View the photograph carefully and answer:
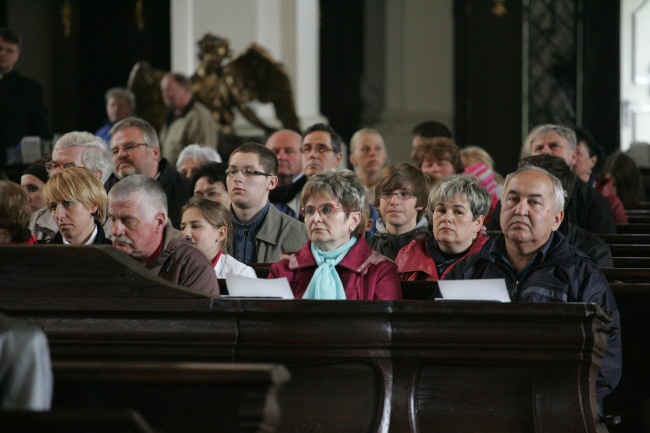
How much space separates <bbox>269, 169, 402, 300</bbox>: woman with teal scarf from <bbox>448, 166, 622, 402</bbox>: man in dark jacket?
0.34 m

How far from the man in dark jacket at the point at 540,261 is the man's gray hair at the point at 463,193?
409mm

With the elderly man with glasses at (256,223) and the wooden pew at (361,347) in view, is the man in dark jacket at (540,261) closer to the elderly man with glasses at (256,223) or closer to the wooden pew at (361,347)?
the wooden pew at (361,347)

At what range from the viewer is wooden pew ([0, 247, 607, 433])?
14.2 feet

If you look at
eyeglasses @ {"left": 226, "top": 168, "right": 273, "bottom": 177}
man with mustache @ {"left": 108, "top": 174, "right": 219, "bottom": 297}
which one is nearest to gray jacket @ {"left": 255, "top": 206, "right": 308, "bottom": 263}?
eyeglasses @ {"left": 226, "top": 168, "right": 273, "bottom": 177}

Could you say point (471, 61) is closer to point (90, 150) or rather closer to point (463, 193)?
point (90, 150)

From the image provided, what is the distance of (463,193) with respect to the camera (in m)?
5.75

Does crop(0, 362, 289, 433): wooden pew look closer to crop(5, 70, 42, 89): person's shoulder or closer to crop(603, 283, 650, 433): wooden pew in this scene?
crop(603, 283, 650, 433): wooden pew

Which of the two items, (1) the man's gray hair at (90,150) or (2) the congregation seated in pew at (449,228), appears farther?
(1) the man's gray hair at (90,150)

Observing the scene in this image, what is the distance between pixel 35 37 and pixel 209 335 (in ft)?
33.0

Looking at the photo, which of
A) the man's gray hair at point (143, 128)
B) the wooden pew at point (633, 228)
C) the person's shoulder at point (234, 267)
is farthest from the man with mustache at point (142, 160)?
the wooden pew at point (633, 228)

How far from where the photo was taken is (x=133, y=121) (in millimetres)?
7457

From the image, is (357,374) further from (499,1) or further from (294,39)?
(499,1)

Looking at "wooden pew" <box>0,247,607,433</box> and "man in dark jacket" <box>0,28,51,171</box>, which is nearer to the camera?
"wooden pew" <box>0,247,607,433</box>

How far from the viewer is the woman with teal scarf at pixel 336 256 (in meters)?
5.14
